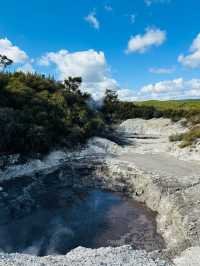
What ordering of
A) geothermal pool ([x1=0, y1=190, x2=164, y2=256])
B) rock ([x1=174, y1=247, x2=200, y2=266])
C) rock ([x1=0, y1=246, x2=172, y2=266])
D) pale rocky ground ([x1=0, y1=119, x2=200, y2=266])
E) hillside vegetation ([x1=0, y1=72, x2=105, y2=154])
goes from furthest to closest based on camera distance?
hillside vegetation ([x1=0, y1=72, x2=105, y2=154]), geothermal pool ([x1=0, y1=190, x2=164, y2=256]), pale rocky ground ([x1=0, y1=119, x2=200, y2=266]), rock ([x1=174, y1=247, x2=200, y2=266]), rock ([x1=0, y1=246, x2=172, y2=266])

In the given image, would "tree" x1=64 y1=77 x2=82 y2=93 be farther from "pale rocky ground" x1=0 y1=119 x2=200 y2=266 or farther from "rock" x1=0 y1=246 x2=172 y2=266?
"rock" x1=0 y1=246 x2=172 y2=266

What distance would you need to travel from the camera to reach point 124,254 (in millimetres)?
17344

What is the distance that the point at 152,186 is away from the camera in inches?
1155

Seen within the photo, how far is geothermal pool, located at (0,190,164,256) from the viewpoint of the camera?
66.9 feet

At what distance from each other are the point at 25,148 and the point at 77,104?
26.6 m

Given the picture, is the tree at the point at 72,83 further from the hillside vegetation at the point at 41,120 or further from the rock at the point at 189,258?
the rock at the point at 189,258

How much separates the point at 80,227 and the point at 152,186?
9104 millimetres

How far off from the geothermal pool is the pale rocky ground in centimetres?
140

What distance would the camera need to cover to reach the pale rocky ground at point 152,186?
16641 mm

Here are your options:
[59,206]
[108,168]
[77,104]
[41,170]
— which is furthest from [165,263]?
[77,104]

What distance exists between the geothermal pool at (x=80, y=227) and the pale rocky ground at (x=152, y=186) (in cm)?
140

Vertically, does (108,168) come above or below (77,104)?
below

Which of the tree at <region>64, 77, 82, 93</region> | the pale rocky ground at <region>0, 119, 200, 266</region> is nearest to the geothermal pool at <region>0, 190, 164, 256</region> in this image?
the pale rocky ground at <region>0, 119, 200, 266</region>

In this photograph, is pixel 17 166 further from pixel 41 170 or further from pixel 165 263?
pixel 165 263
